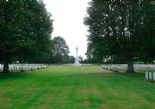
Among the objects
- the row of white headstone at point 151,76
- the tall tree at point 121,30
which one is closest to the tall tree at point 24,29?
the tall tree at point 121,30

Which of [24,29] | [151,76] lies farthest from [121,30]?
[151,76]

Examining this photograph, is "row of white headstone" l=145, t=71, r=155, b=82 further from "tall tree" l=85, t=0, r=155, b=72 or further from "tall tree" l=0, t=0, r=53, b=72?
"tall tree" l=85, t=0, r=155, b=72

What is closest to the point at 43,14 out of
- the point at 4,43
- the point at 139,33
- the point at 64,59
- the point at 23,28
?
the point at 23,28

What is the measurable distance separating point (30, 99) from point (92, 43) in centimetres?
3771

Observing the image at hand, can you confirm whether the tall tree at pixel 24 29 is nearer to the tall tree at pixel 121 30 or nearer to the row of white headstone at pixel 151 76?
the tall tree at pixel 121 30

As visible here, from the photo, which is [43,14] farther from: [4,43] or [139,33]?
[139,33]

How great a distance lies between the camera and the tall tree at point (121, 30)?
165 feet

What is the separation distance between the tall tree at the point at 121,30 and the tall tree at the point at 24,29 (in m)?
6.56

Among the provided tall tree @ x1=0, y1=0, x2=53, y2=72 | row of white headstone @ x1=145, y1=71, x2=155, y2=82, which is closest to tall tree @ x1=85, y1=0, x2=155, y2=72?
tall tree @ x1=0, y1=0, x2=53, y2=72

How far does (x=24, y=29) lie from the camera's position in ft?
150

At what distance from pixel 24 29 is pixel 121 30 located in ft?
45.4

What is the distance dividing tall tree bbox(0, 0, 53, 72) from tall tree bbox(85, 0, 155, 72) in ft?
21.5

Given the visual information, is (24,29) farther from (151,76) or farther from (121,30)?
(151,76)

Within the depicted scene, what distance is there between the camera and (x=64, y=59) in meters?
147
